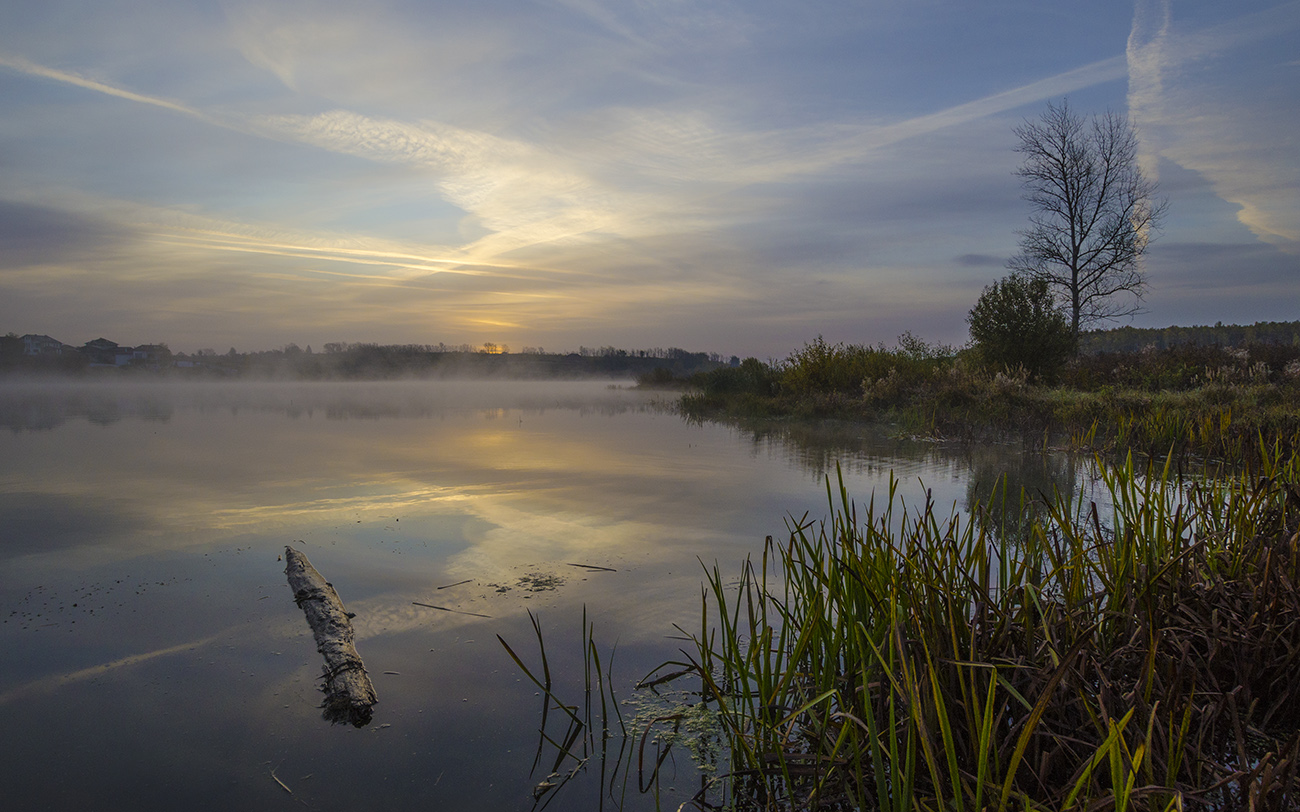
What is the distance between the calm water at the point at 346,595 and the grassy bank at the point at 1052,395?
1709 millimetres

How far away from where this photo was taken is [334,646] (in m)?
3.28

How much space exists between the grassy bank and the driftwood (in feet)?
19.5

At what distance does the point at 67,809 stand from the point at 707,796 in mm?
2060

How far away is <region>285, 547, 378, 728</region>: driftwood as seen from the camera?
280cm

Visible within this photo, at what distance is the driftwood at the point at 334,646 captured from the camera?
2.80 meters

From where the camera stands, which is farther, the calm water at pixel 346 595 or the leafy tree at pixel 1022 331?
the leafy tree at pixel 1022 331

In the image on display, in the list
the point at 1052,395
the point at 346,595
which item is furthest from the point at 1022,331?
the point at 346,595

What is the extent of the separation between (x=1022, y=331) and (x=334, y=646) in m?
18.7

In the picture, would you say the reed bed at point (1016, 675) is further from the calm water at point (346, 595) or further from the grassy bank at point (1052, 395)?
the grassy bank at point (1052, 395)

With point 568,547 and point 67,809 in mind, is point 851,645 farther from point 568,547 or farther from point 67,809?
point 568,547

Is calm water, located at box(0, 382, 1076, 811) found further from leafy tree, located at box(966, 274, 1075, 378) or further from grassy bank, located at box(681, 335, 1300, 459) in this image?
leafy tree, located at box(966, 274, 1075, 378)

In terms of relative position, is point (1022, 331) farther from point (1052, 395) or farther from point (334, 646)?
point (334, 646)

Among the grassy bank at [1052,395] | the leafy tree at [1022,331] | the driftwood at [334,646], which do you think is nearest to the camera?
the driftwood at [334,646]

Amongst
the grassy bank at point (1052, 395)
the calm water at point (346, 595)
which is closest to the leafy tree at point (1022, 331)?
the grassy bank at point (1052, 395)
